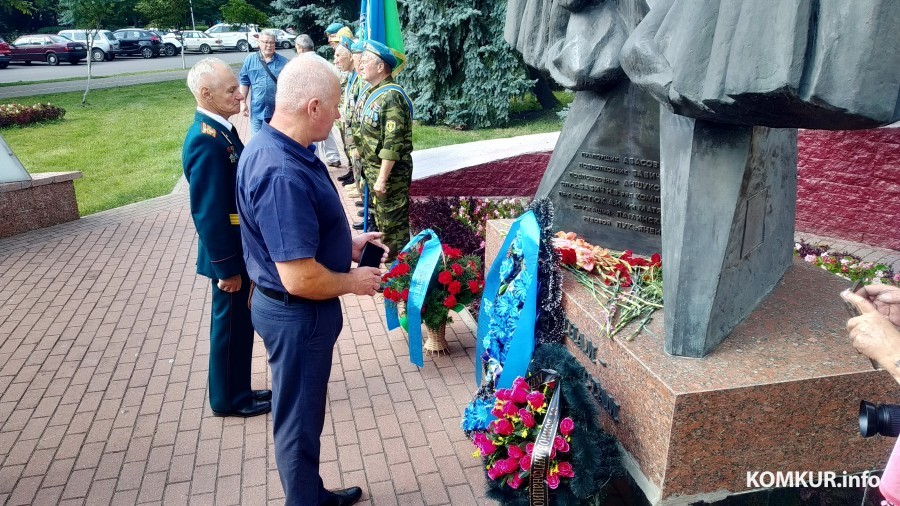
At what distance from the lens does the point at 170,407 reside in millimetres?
3971

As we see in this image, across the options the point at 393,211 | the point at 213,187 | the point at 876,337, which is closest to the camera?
the point at 876,337

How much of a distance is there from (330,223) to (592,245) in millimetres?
1918

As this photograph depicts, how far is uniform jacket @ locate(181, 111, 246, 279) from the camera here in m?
3.34

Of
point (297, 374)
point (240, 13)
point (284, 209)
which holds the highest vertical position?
point (240, 13)

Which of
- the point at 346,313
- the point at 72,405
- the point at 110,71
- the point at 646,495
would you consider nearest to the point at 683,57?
the point at 646,495

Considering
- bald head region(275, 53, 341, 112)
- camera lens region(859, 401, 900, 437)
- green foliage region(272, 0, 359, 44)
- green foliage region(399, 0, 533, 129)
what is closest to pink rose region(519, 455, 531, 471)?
camera lens region(859, 401, 900, 437)

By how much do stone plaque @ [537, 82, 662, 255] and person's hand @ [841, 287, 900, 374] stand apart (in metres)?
1.58

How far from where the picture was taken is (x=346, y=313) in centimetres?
526

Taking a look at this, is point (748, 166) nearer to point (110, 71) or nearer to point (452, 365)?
point (452, 365)

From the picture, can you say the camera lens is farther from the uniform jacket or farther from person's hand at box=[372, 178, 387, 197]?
person's hand at box=[372, 178, 387, 197]
